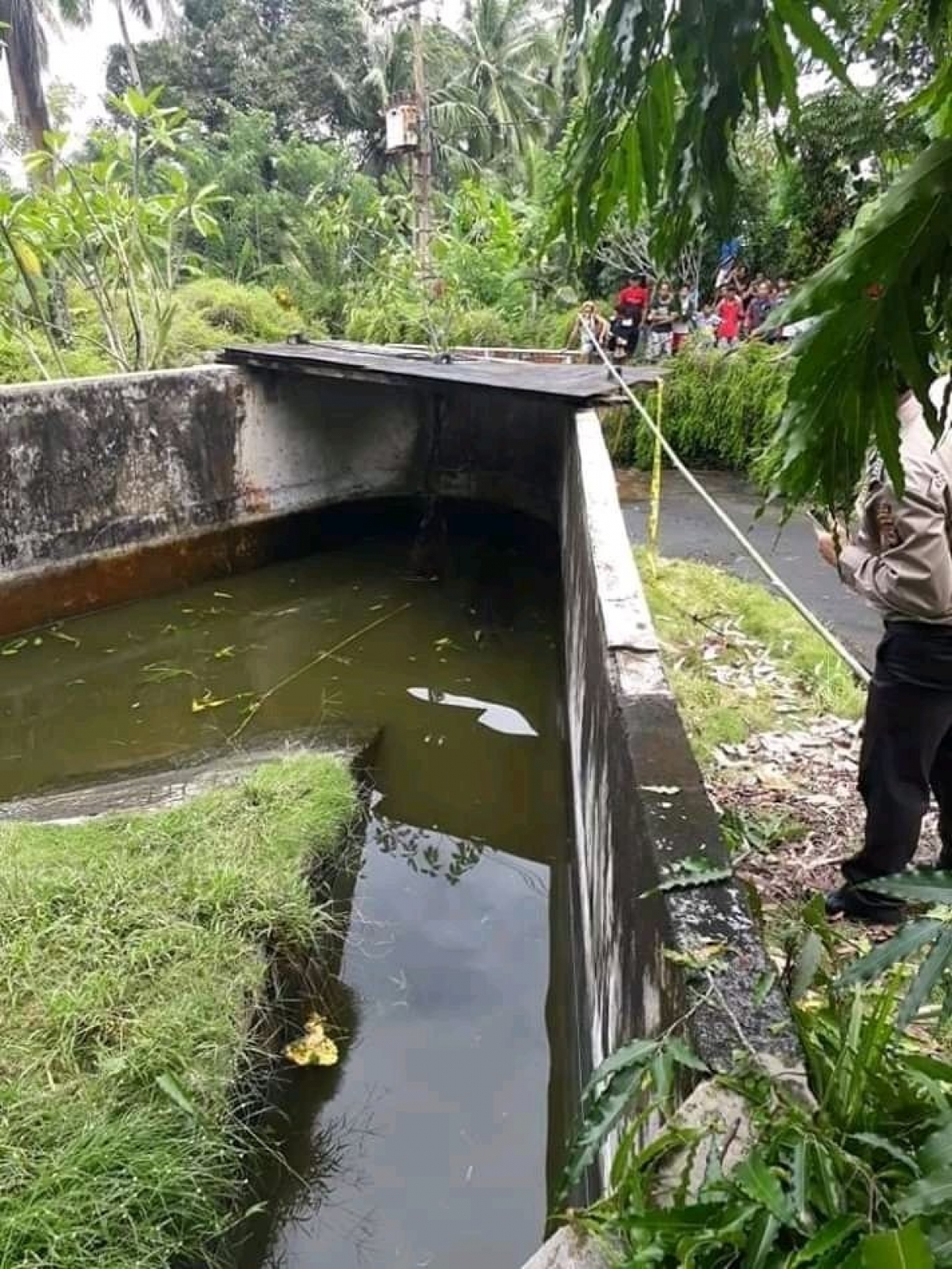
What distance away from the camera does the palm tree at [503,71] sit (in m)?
22.0

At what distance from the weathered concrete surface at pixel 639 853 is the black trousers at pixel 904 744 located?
22.1 inches

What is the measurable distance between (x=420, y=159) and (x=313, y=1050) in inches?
446

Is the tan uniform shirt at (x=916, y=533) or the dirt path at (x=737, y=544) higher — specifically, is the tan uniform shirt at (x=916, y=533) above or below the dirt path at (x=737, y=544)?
above

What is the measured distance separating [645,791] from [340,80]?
80.1 feet

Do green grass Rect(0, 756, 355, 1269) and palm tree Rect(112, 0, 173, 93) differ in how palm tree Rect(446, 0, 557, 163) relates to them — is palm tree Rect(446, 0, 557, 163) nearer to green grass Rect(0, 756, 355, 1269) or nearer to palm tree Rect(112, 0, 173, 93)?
palm tree Rect(112, 0, 173, 93)

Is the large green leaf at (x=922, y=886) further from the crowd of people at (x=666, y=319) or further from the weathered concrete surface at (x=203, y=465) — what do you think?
the crowd of people at (x=666, y=319)

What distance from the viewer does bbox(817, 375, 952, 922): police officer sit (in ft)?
7.28

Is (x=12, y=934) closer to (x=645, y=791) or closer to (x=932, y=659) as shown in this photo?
(x=645, y=791)

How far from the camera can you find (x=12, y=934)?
2.94m

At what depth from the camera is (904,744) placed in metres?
2.46

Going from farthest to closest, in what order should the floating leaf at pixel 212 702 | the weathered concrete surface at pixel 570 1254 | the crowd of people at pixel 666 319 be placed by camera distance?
the crowd of people at pixel 666 319 → the floating leaf at pixel 212 702 → the weathered concrete surface at pixel 570 1254

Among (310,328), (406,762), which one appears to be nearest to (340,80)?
(310,328)

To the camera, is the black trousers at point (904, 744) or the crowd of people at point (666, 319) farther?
the crowd of people at point (666, 319)

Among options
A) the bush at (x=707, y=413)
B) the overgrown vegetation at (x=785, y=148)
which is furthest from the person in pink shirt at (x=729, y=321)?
the overgrown vegetation at (x=785, y=148)
